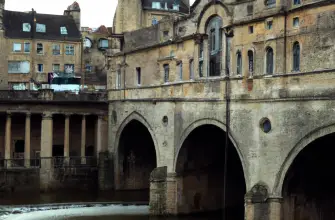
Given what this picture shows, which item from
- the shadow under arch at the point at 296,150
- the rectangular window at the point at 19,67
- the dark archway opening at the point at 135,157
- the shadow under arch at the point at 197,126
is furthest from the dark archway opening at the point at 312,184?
the rectangular window at the point at 19,67

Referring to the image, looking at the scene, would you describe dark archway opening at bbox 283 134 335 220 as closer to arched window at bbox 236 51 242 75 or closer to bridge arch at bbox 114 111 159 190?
arched window at bbox 236 51 242 75

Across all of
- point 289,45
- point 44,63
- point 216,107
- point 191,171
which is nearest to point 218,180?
point 191,171

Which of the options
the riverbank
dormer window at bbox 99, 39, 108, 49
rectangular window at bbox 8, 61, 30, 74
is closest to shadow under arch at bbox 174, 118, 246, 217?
the riverbank

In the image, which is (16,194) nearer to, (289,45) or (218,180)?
(218,180)

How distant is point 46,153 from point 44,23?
21901 millimetres

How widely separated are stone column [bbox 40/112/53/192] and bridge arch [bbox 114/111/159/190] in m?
5.55

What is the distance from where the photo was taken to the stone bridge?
89.2 feet

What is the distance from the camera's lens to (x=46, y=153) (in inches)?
1934

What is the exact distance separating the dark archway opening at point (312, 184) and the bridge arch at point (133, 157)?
20458 millimetres

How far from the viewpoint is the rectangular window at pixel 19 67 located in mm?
63344

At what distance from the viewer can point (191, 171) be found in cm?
3862

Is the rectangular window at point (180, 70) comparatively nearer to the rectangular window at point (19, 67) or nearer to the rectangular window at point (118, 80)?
the rectangular window at point (118, 80)

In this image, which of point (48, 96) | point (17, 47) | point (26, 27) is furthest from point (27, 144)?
point (26, 27)

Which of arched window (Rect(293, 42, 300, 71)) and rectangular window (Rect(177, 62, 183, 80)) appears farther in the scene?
rectangular window (Rect(177, 62, 183, 80))
